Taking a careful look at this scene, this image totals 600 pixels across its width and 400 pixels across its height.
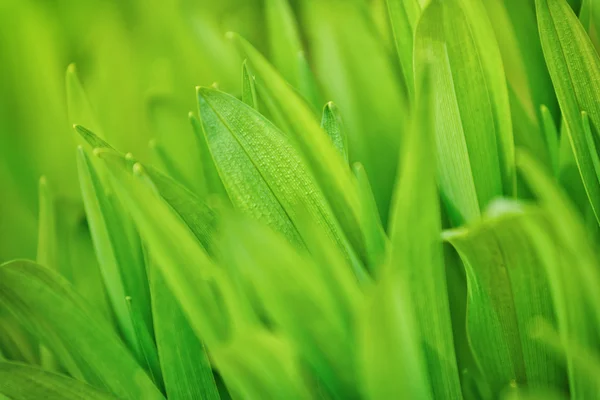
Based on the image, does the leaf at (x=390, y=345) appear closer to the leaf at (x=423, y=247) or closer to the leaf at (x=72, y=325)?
the leaf at (x=423, y=247)

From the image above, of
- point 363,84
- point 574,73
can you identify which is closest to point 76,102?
point 363,84

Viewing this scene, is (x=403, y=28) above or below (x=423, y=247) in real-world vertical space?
above

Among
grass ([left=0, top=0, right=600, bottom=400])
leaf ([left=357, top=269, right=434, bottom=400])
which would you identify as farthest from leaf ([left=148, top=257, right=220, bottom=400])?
leaf ([left=357, top=269, right=434, bottom=400])

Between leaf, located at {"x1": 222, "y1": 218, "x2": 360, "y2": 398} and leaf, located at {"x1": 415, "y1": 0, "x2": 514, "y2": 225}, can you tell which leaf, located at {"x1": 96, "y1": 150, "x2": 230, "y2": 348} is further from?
leaf, located at {"x1": 415, "y1": 0, "x2": 514, "y2": 225}

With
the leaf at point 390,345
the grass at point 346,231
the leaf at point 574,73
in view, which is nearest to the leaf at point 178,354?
the grass at point 346,231

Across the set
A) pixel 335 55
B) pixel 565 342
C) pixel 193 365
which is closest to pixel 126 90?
Answer: pixel 335 55

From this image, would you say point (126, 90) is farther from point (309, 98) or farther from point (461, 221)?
point (461, 221)

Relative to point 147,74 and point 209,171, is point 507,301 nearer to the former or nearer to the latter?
point 209,171

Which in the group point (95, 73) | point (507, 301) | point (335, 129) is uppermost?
point (95, 73)
